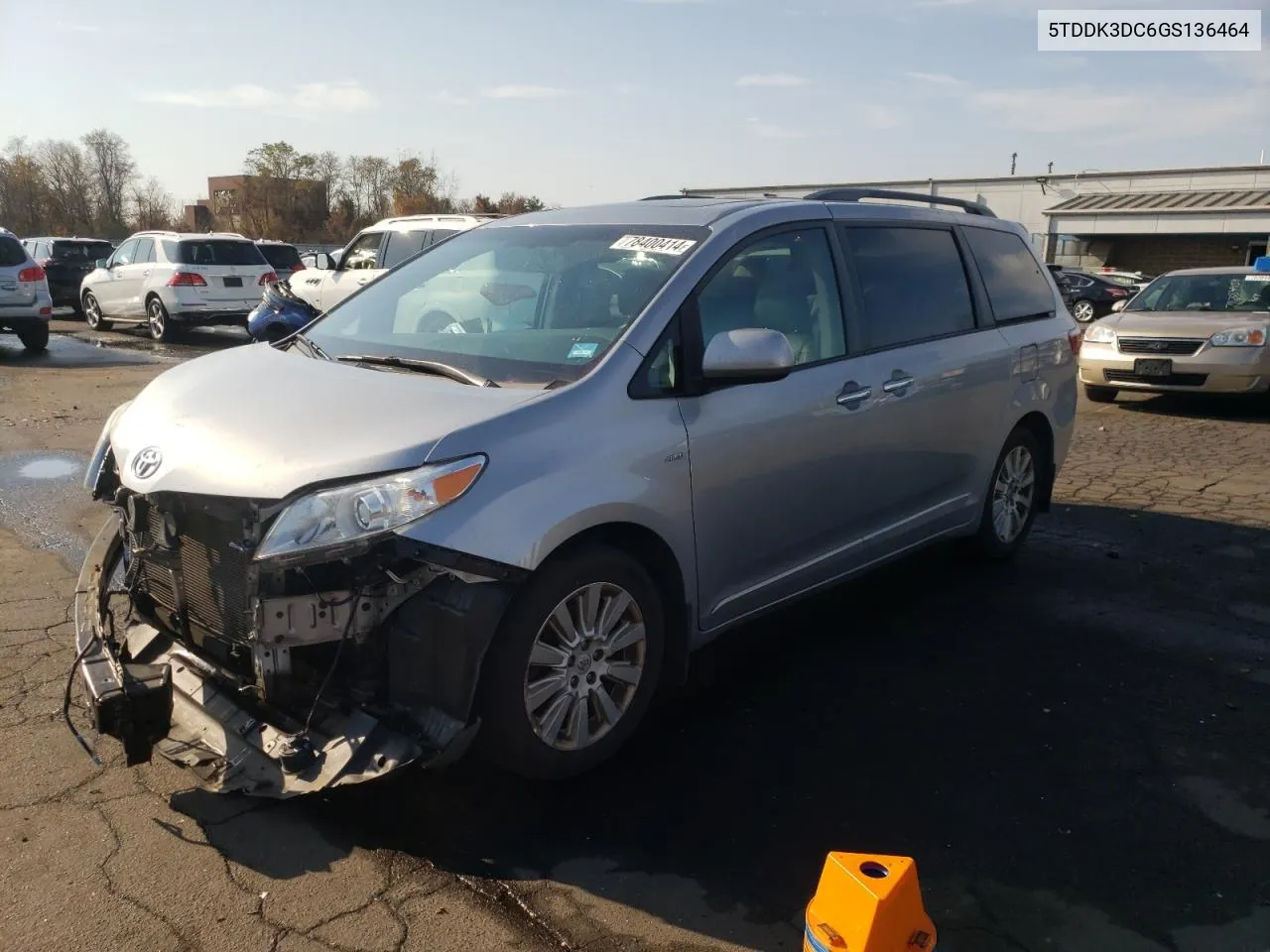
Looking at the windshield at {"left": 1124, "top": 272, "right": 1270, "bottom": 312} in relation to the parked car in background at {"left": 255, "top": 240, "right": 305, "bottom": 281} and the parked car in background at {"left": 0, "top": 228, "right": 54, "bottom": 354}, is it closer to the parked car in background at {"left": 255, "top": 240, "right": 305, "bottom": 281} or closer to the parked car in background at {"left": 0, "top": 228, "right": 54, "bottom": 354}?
the parked car in background at {"left": 0, "top": 228, "right": 54, "bottom": 354}

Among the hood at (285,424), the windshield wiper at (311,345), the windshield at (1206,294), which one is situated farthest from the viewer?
the windshield at (1206,294)

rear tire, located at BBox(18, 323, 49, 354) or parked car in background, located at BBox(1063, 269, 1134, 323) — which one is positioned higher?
rear tire, located at BBox(18, 323, 49, 354)

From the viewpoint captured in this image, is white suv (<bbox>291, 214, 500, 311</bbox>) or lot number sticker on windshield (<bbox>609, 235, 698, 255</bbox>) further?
white suv (<bbox>291, 214, 500, 311</bbox>)

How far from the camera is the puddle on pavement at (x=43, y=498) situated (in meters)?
5.86

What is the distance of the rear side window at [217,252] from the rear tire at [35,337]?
2.70m

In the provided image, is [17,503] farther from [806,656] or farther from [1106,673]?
[1106,673]

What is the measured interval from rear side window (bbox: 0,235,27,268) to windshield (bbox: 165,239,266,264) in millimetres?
2604

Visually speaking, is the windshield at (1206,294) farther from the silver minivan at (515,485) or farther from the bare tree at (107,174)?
the bare tree at (107,174)

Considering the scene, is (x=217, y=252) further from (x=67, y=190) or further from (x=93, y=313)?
(x=67, y=190)

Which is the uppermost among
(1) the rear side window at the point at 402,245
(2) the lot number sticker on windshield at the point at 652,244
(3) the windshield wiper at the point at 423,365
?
(1) the rear side window at the point at 402,245

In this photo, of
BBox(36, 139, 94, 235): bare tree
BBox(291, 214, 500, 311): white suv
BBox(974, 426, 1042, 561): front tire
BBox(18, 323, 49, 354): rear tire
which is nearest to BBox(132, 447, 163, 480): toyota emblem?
BBox(974, 426, 1042, 561): front tire

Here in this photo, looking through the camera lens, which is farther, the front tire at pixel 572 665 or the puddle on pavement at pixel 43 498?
the puddle on pavement at pixel 43 498

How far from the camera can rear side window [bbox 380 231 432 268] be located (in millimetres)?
13547

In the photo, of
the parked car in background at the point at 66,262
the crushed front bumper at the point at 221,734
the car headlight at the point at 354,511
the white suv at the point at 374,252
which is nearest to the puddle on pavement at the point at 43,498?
the crushed front bumper at the point at 221,734
